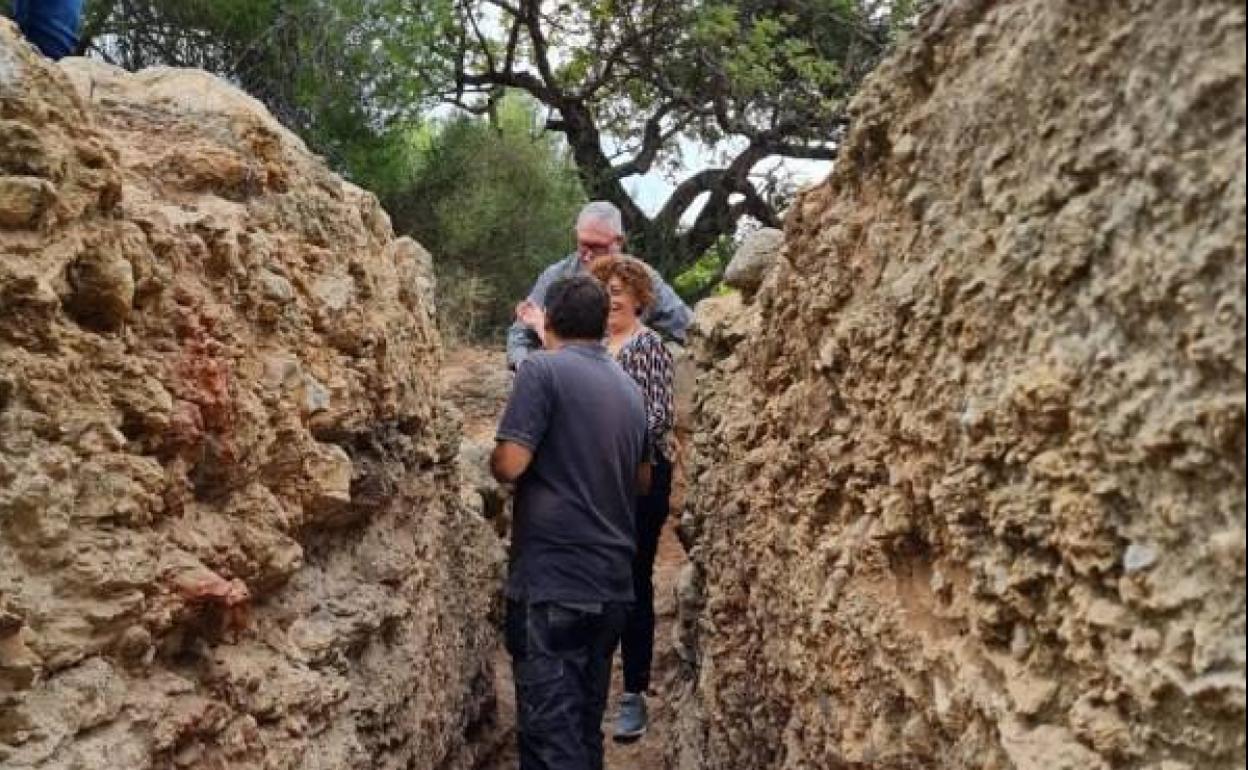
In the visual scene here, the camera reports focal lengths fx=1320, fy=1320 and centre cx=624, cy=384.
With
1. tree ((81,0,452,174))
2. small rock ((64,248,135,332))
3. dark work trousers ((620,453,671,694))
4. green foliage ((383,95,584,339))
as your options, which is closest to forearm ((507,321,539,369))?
dark work trousers ((620,453,671,694))

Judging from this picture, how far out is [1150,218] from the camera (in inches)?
66.0

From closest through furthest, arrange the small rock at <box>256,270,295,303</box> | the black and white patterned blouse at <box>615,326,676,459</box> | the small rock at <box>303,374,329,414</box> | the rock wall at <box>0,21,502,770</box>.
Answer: the rock wall at <box>0,21,502,770</box>
the small rock at <box>256,270,295,303</box>
the small rock at <box>303,374,329,414</box>
the black and white patterned blouse at <box>615,326,676,459</box>

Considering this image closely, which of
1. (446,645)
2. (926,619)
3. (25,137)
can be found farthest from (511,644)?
(25,137)

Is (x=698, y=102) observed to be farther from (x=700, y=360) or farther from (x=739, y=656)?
(x=739, y=656)

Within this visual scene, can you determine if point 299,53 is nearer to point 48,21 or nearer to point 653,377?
point 653,377

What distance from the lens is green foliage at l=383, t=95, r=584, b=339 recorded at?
34.0ft

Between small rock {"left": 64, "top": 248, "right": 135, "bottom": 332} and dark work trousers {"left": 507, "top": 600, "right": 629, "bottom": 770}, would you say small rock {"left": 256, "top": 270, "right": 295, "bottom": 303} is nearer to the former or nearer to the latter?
small rock {"left": 64, "top": 248, "right": 135, "bottom": 332}

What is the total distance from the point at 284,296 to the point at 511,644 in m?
1.53

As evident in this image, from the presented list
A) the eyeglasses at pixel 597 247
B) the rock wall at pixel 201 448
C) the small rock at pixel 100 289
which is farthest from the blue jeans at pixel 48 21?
the eyeglasses at pixel 597 247

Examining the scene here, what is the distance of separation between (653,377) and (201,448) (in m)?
2.50

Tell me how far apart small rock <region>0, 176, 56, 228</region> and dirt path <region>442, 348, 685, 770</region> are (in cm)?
358

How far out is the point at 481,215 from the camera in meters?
10.4

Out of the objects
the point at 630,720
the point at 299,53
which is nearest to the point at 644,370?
the point at 630,720

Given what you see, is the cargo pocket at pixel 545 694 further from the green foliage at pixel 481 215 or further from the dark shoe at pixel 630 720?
the green foliage at pixel 481 215
